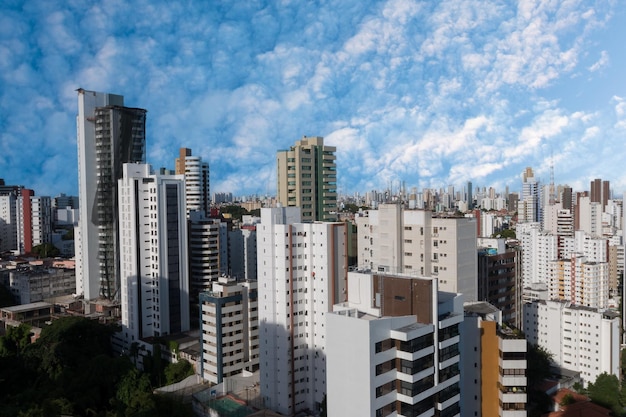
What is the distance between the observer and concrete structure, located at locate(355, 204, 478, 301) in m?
12.4

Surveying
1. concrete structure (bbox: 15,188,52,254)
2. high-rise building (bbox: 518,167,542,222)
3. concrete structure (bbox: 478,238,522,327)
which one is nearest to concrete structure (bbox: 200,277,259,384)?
concrete structure (bbox: 478,238,522,327)

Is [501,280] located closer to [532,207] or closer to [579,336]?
[579,336]

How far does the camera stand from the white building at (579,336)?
47.9 feet

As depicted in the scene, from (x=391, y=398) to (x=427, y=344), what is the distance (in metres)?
0.89

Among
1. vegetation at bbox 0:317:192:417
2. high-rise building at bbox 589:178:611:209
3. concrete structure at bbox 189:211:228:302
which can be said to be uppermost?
high-rise building at bbox 589:178:611:209

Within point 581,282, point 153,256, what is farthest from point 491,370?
point 581,282

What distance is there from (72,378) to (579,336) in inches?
535

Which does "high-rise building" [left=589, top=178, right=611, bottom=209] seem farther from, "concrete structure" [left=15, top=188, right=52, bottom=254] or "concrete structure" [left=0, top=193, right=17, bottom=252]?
"concrete structure" [left=0, top=193, right=17, bottom=252]

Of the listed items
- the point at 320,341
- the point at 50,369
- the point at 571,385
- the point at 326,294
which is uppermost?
the point at 326,294

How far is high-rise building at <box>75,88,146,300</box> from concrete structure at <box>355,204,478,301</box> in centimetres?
1125

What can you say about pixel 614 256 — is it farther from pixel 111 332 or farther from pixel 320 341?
pixel 111 332

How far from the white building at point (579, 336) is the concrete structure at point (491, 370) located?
6792mm

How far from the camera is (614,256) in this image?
2352cm

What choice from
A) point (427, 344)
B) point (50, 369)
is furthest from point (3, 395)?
point (427, 344)
